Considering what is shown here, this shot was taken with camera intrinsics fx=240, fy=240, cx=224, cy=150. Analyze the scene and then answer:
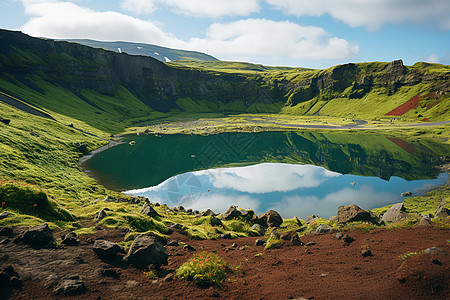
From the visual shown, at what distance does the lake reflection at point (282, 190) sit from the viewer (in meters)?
54.6

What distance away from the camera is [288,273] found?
14523 mm

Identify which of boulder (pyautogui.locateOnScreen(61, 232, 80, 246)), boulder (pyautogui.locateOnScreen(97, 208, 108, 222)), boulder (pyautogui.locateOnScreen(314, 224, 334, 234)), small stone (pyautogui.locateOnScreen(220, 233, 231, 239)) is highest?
boulder (pyautogui.locateOnScreen(61, 232, 80, 246))

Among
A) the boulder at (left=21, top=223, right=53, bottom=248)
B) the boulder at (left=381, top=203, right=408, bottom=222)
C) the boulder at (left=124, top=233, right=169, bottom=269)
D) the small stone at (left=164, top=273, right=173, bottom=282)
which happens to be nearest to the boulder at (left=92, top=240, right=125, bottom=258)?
the boulder at (left=124, top=233, right=169, bottom=269)

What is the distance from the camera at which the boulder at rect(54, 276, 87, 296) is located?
38.5 ft

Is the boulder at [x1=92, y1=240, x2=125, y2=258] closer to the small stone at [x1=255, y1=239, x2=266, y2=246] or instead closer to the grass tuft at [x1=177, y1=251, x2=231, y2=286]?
the grass tuft at [x1=177, y1=251, x2=231, y2=286]

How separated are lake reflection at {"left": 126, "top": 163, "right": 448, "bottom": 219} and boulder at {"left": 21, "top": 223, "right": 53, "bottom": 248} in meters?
38.3

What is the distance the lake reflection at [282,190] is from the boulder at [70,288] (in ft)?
133

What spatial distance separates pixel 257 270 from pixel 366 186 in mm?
64246

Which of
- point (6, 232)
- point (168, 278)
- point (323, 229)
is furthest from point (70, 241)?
point (323, 229)

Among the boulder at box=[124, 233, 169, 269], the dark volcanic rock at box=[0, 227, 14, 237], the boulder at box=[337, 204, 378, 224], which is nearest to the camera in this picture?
the boulder at box=[124, 233, 169, 269]

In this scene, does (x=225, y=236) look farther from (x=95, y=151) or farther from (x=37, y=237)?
(x=95, y=151)

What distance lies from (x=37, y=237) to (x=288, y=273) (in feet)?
53.0

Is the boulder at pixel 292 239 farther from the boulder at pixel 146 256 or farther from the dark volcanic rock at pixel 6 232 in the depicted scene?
the dark volcanic rock at pixel 6 232

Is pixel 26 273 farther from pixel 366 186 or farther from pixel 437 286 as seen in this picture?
pixel 366 186
